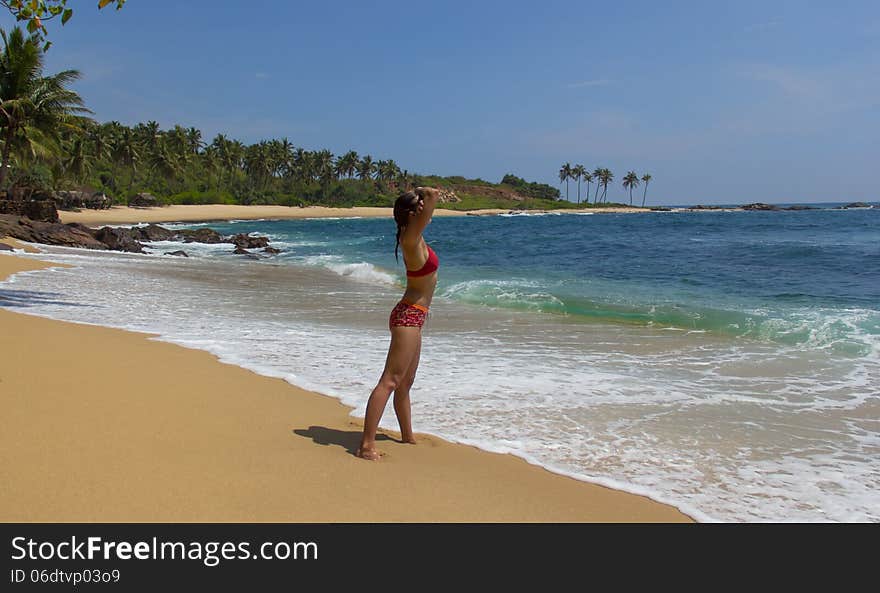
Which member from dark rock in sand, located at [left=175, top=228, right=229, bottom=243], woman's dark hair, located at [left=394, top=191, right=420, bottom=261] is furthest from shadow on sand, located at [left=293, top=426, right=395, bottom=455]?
dark rock in sand, located at [left=175, top=228, right=229, bottom=243]

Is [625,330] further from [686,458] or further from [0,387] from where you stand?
[0,387]

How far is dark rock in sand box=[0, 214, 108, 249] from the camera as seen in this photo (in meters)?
25.8

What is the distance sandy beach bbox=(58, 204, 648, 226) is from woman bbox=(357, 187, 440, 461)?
185 ft

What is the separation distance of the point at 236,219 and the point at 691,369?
267 ft

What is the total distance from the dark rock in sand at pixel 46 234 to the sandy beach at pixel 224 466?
2448 centimetres

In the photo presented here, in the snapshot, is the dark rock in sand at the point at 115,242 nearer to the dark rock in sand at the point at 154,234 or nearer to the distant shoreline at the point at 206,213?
the dark rock in sand at the point at 154,234

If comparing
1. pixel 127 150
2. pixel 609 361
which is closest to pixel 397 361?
pixel 609 361

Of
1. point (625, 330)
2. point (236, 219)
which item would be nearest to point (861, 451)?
point (625, 330)

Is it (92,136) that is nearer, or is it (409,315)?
(409,315)

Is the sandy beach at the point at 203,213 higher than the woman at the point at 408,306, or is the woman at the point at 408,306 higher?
the sandy beach at the point at 203,213

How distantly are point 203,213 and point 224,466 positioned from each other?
275 feet

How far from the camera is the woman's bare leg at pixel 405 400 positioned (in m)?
4.25

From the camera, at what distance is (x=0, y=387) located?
455 centimetres

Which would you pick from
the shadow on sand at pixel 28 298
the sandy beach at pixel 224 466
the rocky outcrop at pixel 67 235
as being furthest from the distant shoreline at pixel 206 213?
the sandy beach at pixel 224 466
